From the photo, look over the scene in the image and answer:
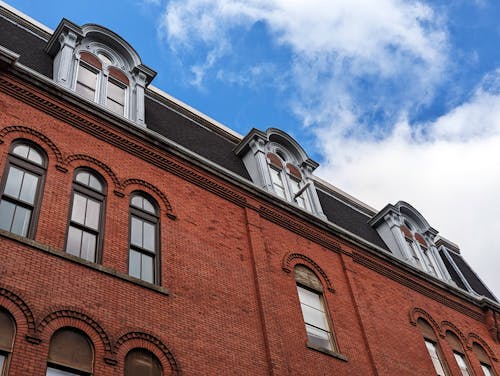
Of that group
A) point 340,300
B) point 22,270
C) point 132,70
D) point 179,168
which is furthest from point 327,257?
point 22,270

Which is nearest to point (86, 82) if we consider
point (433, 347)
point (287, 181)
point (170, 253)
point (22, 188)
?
point (22, 188)

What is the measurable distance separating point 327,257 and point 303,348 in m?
4.20

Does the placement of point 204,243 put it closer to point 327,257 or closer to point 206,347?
point 206,347

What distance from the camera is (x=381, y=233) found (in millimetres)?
23859

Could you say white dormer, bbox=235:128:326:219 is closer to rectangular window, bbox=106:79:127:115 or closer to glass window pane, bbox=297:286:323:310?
glass window pane, bbox=297:286:323:310

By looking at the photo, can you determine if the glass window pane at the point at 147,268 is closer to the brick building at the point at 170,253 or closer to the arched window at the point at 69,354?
the brick building at the point at 170,253

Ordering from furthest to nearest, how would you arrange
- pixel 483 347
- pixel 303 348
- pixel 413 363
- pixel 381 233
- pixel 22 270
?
pixel 381 233 < pixel 483 347 < pixel 413 363 < pixel 303 348 < pixel 22 270

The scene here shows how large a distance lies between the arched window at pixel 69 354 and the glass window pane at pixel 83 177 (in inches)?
160

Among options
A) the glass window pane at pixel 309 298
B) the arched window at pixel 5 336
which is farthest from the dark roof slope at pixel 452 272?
the arched window at pixel 5 336

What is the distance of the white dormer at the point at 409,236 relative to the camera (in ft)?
74.8

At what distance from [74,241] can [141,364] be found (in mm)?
2926

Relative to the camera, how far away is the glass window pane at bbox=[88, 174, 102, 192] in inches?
559

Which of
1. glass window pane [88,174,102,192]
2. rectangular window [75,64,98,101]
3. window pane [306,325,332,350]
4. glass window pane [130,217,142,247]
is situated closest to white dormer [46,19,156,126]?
rectangular window [75,64,98,101]

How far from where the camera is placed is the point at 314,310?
16.6m
